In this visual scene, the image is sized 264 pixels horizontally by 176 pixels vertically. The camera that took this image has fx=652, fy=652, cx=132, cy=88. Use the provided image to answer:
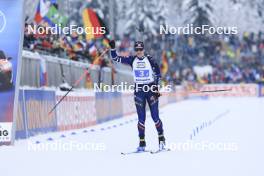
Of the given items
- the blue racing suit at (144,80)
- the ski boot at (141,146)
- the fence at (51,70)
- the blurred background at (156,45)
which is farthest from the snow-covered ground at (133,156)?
the blurred background at (156,45)

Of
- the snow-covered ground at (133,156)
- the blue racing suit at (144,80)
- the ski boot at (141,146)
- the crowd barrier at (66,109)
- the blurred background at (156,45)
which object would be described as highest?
the blurred background at (156,45)

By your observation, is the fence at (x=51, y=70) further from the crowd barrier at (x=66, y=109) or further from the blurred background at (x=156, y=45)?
the crowd barrier at (x=66, y=109)

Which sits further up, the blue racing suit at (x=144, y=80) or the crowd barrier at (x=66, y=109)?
the blue racing suit at (x=144, y=80)

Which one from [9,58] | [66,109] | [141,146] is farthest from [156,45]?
[141,146]

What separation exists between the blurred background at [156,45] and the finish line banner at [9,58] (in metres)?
3.00

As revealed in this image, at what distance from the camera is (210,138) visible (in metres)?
16.6

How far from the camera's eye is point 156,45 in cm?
6056

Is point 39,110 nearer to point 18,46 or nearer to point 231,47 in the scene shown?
point 18,46

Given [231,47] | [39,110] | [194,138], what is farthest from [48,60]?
[231,47]

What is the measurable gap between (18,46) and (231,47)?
174 feet

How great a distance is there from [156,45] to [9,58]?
46.5m

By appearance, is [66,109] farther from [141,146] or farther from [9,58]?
[141,146]

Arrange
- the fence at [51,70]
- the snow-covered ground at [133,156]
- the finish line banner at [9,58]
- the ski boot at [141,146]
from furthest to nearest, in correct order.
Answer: the fence at [51,70], the finish line banner at [9,58], the ski boot at [141,146], the snow-covered ground at [133,156]

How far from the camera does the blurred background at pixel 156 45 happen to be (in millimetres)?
22375
